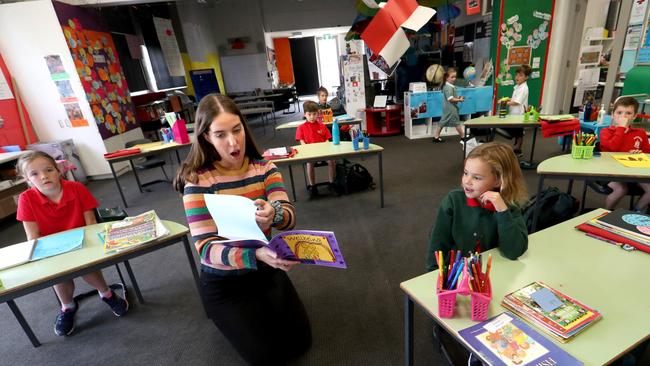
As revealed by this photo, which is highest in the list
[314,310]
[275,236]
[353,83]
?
[353,83]

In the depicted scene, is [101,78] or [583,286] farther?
[101,78]

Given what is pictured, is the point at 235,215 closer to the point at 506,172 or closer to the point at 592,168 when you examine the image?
the point at 506,172

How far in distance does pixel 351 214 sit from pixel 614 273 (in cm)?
238

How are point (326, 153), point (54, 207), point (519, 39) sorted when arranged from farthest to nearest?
point (519, 39) < point (326, 153) < point (54, 207)

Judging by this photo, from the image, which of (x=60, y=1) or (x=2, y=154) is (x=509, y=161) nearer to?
(x=2, y=154)

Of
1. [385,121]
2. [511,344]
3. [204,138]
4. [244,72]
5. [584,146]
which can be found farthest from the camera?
[244,72]

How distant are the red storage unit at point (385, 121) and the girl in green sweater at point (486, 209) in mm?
5244

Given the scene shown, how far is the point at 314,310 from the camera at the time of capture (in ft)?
6.89

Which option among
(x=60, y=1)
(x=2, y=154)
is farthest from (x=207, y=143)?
(x=60, y=1)

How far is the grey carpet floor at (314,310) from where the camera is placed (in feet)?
5.97

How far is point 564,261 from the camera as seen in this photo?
1.25 meters

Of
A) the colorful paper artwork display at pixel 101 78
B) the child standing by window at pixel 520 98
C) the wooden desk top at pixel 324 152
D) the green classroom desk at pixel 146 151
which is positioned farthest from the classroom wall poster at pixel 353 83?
the colorful paper artwork display at pixel 101 78

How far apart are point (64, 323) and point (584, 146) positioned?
389 cm

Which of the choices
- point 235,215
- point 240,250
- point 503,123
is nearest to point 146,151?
point 240,250
